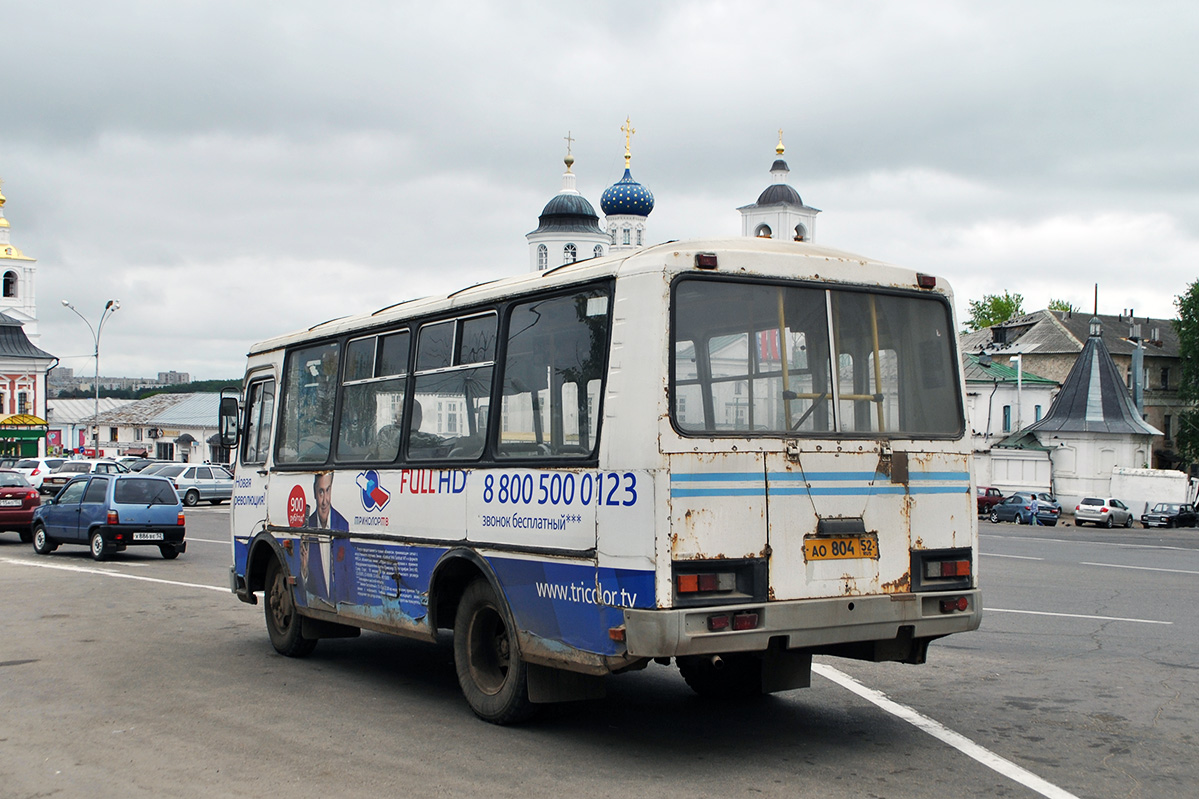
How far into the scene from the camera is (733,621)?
6832 millimetres

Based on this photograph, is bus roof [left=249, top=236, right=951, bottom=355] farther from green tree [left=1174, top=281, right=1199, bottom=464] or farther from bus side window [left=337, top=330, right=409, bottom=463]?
green tree [left=1174, top=281, right=1199, bottom=464]

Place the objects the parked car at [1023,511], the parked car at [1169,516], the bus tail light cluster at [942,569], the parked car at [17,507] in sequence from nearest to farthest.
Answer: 1. the bus tail light cluster at [942,569]
2. the parked car at [17,507]
3. the parked car at [1169,516]
4. the parked car at [1023,511]

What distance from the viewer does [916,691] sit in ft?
30.9

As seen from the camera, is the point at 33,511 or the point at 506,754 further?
the point at 33,511

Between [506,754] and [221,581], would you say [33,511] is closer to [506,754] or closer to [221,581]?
[221,581]

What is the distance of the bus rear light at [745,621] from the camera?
684 centimetres

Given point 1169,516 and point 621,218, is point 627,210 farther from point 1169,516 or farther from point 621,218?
point 1169,516

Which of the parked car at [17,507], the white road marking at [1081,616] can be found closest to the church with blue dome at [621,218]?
the parked car at [17,507]

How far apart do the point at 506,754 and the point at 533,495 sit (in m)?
1.54

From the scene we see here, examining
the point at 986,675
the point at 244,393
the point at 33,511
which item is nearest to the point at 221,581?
the point at 244,393

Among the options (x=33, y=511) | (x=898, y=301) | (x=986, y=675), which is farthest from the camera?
(x=33, y=511)

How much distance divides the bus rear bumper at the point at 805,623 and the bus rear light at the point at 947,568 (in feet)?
0.37

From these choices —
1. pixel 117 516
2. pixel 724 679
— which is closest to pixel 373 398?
pixel 724 679

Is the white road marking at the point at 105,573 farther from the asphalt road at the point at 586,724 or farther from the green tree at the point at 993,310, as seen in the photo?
the green tree at the point at 993,310
